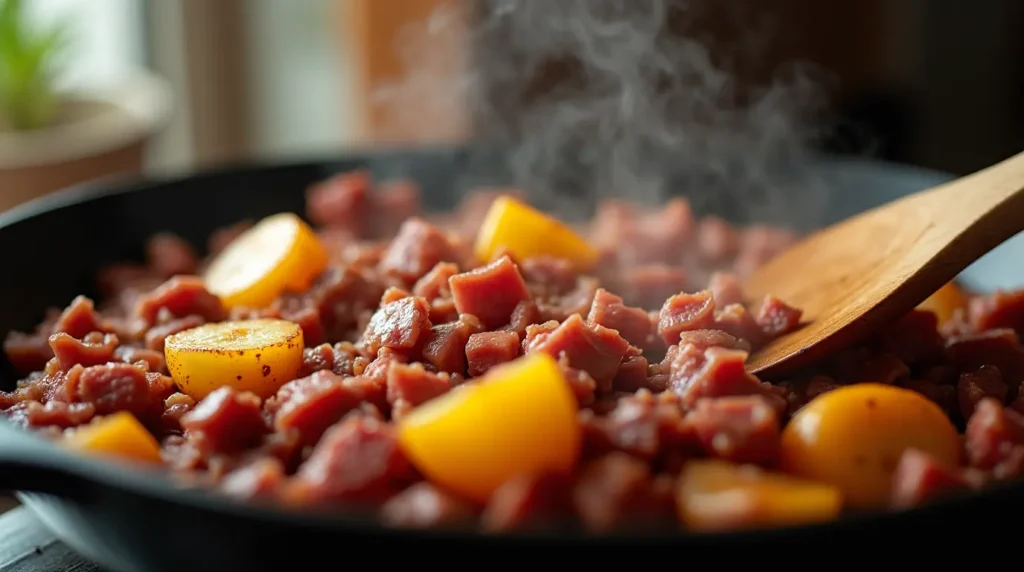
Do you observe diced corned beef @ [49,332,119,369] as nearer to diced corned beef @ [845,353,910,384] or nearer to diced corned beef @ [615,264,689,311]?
diced corned beef @ [615,264,689,311]

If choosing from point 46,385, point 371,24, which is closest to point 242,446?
point 46,385

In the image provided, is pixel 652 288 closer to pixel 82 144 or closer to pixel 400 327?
pixel 400 327

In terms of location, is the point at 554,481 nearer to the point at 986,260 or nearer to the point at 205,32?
the point at 986,260

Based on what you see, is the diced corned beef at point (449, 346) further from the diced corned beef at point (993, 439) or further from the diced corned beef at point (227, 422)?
the diced corned beef at point (993, 439)

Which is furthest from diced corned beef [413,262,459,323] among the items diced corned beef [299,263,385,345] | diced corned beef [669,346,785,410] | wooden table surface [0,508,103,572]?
wooden table surface [0,508,103,572]

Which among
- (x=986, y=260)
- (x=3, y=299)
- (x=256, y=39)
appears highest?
(x=256, y=39)

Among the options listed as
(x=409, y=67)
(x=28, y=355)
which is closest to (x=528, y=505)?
(x=28, y=355)
